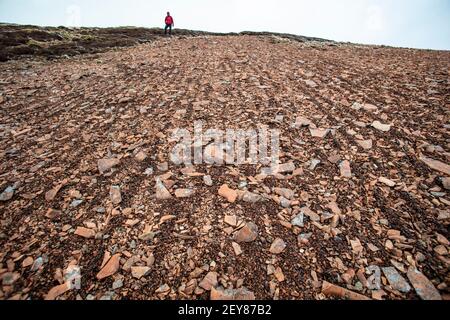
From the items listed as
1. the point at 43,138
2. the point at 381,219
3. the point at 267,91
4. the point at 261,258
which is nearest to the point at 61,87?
the point at 43,138

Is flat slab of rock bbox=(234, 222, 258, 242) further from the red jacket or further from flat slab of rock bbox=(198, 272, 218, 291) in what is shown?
the red jacket

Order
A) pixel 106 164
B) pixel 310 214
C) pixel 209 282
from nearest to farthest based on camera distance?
pixel 209 282 < pixel 310 214 < pixel 106 164

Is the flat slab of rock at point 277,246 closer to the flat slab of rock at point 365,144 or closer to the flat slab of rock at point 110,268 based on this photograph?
the flat slab of rock at point 110,268

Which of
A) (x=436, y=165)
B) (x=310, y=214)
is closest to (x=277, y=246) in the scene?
(x=310, y=214)

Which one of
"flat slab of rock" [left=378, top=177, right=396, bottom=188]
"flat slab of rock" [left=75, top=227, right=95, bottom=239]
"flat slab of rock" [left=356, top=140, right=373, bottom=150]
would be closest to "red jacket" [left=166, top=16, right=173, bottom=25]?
"flat slab of rock" [left=356, top=140, right=373, bottom=150]

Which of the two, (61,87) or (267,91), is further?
(61,87)

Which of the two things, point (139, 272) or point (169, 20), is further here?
point (169, 20)

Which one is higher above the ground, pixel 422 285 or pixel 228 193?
pixel 228 193

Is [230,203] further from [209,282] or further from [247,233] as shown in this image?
[209,282]

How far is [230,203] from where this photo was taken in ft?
12.6

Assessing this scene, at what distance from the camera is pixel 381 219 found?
3.50m

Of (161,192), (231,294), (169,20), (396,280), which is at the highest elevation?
(169,20)

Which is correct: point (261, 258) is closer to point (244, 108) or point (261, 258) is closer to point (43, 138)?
point (244, 108)
